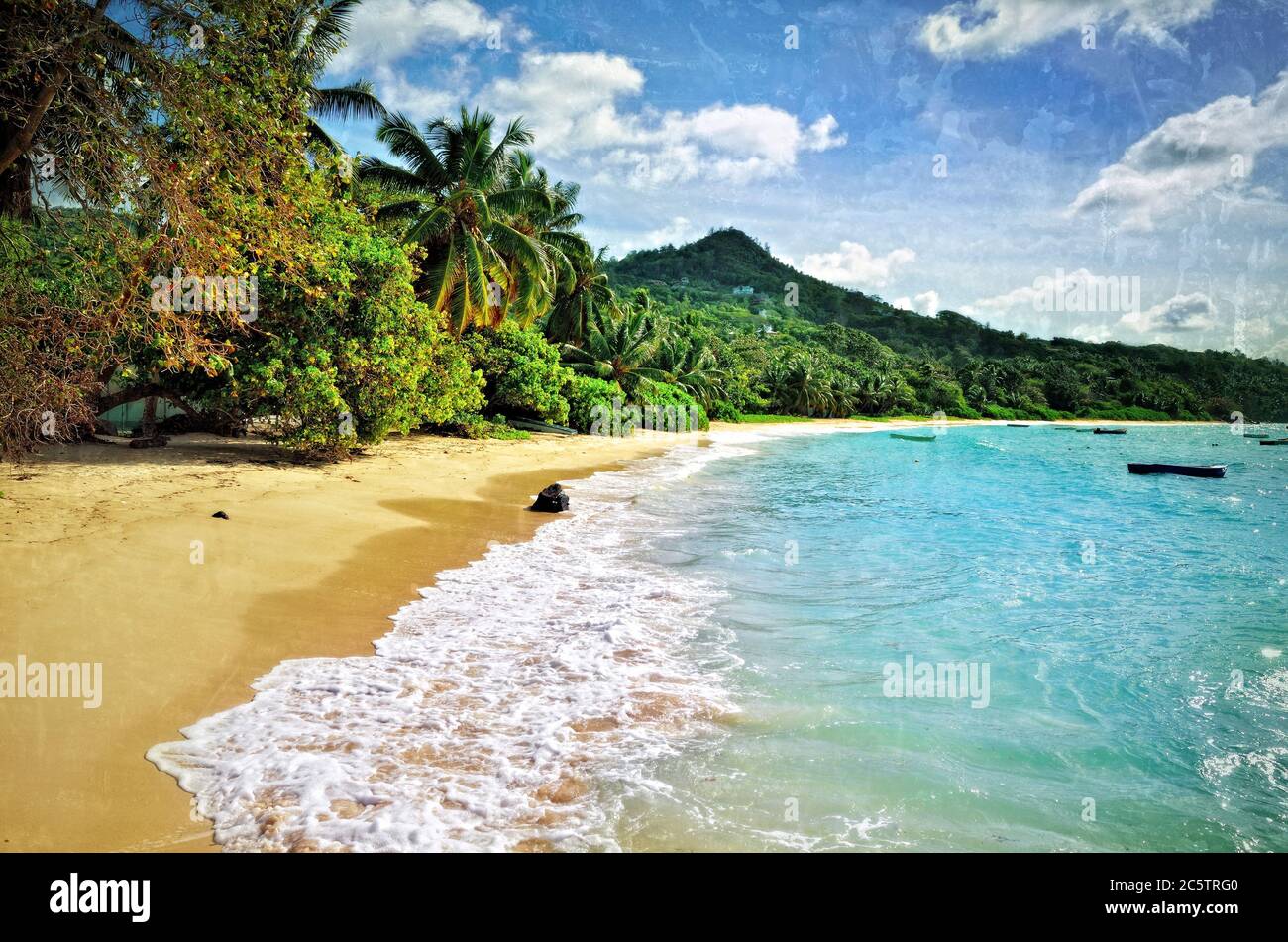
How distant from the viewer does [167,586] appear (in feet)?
23.8

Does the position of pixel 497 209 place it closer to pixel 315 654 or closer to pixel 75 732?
pixel 315 654

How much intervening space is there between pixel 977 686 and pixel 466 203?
23549 millimetres

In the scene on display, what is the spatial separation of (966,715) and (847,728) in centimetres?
130

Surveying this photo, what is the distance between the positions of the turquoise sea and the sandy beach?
2.94 meters

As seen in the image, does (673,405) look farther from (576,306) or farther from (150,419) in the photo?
(150,419)

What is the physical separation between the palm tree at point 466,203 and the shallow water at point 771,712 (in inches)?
595

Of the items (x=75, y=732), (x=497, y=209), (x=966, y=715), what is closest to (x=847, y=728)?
(x=966, y=715)

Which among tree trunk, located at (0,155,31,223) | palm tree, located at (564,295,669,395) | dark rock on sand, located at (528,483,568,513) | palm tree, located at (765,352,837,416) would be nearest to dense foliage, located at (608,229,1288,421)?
palm tree, located at (765,352,837,416)

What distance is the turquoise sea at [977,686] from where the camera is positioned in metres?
4.53

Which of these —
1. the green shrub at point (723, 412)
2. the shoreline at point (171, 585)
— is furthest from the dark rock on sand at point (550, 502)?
the green shrub at point (723, 412)

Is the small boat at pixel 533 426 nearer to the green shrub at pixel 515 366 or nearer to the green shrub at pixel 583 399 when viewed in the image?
the green shrub at pixel 515 366
